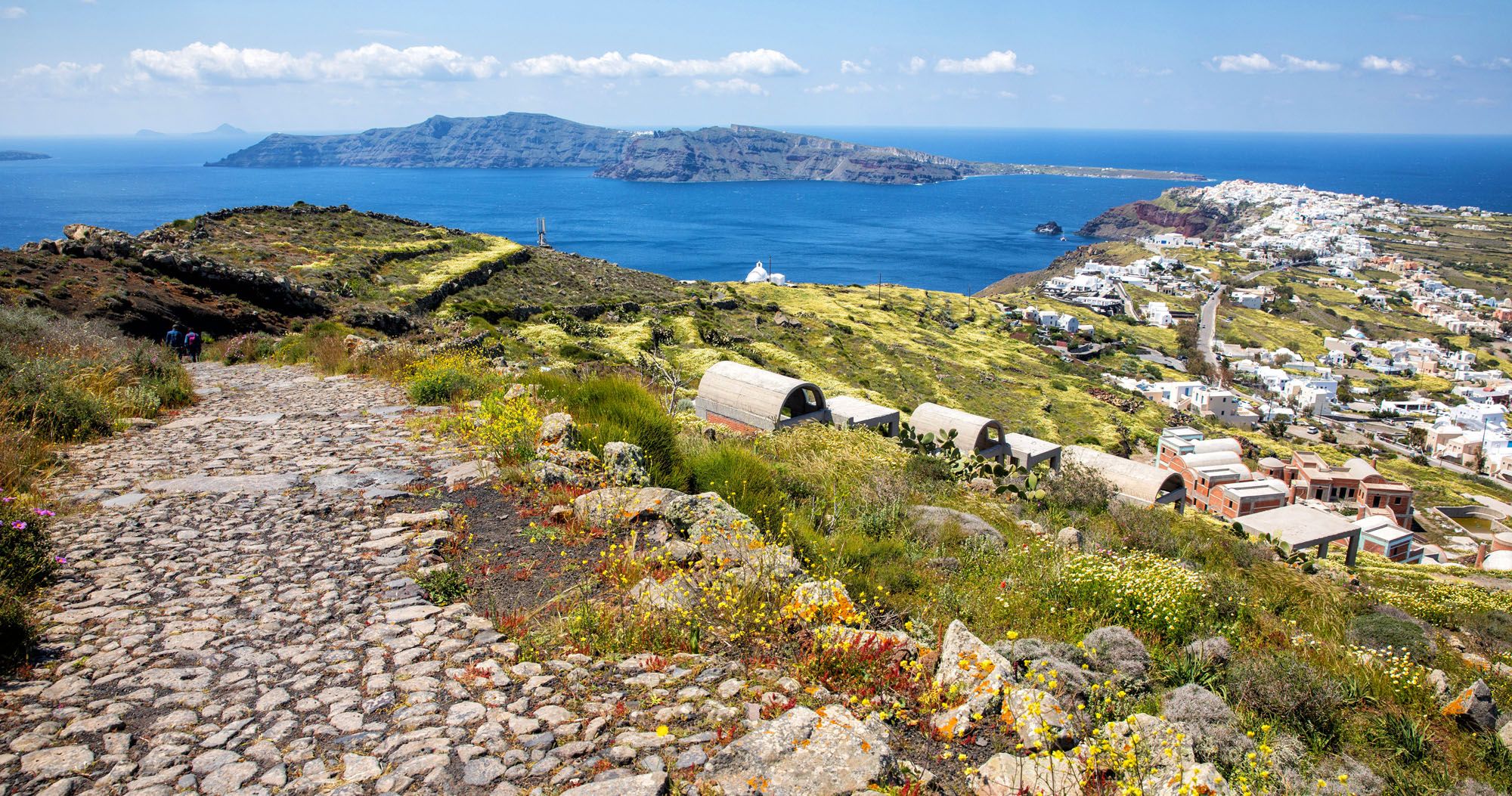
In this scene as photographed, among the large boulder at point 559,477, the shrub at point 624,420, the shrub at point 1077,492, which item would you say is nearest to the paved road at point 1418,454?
the shrub at point 1077,492

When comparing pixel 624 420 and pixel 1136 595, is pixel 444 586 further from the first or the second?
pixel 1136 595

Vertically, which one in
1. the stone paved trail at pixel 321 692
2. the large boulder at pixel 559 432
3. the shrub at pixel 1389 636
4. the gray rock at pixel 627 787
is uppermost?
the large boulder at pixel 559 432

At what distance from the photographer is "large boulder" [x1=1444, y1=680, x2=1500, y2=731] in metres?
5.16

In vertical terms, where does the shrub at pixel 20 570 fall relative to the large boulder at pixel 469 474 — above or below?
above

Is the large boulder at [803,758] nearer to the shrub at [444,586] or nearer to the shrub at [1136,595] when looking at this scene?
the shrub at [444,586]

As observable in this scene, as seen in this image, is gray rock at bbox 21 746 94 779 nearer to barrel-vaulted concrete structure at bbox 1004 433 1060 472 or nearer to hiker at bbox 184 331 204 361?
hiker at bbox 184 331 204 361

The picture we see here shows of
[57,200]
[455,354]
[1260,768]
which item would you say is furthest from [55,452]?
[57,200]

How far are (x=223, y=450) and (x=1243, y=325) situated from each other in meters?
100

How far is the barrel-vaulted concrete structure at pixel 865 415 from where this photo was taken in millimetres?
14625

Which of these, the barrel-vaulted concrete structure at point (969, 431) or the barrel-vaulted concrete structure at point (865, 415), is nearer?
→ the barrel-vaulted concrete structure at point (865, 415)

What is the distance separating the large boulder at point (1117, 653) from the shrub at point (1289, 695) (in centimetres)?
59

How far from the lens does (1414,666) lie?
582cm

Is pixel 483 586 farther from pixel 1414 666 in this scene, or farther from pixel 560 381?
pixel 1414 666

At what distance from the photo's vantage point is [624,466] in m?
6.27
